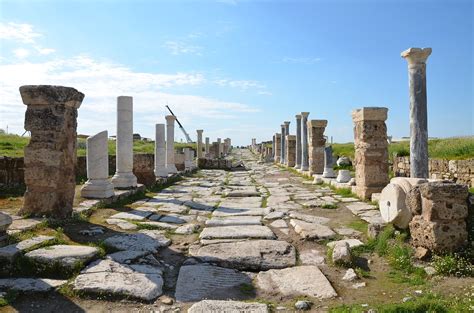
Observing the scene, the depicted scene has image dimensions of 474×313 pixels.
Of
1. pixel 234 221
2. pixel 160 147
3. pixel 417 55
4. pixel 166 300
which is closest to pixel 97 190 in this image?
pixel 234 221

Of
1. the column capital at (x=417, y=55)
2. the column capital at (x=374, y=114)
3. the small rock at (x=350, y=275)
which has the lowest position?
the small rock at (x=350, y=275)

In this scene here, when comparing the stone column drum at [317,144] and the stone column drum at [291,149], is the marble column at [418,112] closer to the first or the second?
the stone column drum at [317,144]

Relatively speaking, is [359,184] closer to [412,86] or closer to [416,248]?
[412,86]

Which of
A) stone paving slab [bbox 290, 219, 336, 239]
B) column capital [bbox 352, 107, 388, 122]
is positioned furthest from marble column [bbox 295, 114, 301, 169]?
stone paving slab [bbox 290, 219, 336, 239]

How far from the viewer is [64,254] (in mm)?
4594

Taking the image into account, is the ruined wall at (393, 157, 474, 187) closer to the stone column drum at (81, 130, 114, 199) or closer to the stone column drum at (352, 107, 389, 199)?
the stone column drum at (352, 107, 389, 199)

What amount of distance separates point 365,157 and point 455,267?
5433 mm

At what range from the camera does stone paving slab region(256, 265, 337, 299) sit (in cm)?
396

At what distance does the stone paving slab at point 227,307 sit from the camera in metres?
3.49

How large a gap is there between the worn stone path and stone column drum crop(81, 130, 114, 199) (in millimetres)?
1058

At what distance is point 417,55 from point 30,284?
25.2ft

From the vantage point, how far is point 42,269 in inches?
169

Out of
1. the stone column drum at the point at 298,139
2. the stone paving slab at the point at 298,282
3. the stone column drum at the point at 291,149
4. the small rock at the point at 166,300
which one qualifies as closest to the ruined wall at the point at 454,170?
the stone column drum at the point at 298,139

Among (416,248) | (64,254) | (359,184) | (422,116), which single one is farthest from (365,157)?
(64,254)
